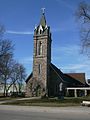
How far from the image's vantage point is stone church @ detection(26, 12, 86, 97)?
256 ft

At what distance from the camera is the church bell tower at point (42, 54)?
78250 millimetres

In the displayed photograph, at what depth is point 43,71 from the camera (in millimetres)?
78375

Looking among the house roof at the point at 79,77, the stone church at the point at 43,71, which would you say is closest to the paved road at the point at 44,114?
the stone church at the point at 43,71

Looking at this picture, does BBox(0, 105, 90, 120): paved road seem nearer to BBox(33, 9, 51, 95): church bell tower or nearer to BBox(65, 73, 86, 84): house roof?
BBox(33, 9, 51, 95): church bell tower

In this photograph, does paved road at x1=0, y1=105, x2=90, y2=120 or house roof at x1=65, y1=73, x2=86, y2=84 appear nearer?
paved road at x1=0, y1=105, x2=90, y2=120

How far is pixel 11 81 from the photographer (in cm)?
8931

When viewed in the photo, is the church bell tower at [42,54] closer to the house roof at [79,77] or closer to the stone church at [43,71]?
the stone church at [43,71]

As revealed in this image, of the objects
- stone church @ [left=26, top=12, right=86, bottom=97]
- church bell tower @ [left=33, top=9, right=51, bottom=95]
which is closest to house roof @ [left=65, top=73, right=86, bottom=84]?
stone church @ [left=26, top=12, right=86, bottom=97]

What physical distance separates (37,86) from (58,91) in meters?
6.18

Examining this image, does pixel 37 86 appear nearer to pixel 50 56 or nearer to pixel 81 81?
pixel 50 56

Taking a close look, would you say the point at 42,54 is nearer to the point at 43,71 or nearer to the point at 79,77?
the point at 43,71

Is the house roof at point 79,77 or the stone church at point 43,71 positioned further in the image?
the house roof at point 79,77

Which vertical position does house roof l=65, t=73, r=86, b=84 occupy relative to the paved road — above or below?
above

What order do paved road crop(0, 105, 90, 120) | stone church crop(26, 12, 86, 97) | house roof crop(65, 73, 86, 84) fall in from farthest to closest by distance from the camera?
house roof crop(65, 73, 86, 84) → stone church crop(26, 12, 86, 97) → paved road crop(0, 105, 90, 120)
